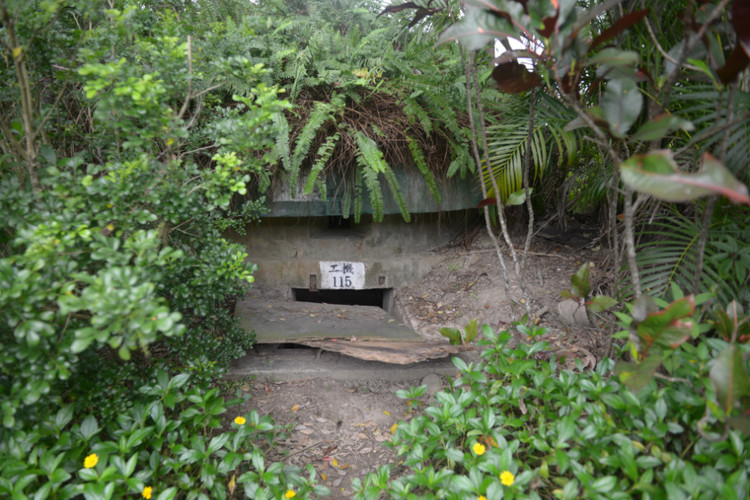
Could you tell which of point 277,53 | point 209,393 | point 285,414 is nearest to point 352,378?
point 285,414

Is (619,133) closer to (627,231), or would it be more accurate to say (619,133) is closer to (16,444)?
(627,231)

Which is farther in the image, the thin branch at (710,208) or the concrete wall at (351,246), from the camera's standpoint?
the concrete wall at (351,246)

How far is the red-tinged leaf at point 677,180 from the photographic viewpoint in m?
1.07

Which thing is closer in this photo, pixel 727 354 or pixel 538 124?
pixel 727 354

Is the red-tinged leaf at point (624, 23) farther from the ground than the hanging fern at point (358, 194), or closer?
farther from the ground

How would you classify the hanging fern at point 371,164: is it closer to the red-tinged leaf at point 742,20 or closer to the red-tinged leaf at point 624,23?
the red-tinged leaf at point 624,23

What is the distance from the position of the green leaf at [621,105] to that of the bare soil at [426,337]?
3.79 feet

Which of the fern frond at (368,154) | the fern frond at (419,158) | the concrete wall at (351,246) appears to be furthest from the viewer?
the concrete wall at (351,246)

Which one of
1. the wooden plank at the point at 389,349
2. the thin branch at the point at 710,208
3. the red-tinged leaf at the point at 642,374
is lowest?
the wooden plank at the point at 389,349

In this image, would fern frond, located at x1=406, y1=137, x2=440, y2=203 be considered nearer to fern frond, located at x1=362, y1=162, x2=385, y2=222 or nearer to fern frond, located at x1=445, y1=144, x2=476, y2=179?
fern frond, located at x1=445, y1=144, x2=476, y2=179

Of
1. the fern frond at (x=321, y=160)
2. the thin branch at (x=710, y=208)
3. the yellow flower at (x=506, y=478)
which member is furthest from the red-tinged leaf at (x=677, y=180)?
the fern frond at (x=321, y=160)

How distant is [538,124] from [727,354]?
80.5 inches

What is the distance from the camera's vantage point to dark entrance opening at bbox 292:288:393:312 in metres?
4.43

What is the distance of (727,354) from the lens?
1.33 meters
